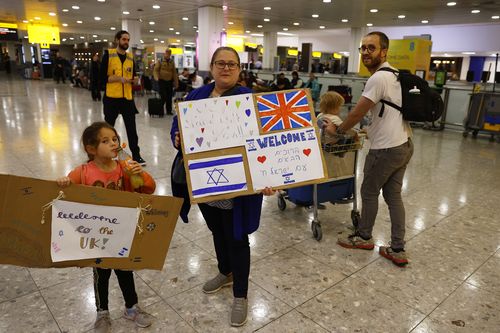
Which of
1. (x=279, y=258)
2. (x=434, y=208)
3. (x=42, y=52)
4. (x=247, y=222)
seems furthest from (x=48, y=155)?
(x=42, y=52)

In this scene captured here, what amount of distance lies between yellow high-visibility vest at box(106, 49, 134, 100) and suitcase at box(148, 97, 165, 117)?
5450mm

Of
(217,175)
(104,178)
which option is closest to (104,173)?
(104,178)

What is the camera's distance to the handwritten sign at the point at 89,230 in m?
1.70

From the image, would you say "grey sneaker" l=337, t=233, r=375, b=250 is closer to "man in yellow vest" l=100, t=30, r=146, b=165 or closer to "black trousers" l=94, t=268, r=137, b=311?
"black trousers" l=94, t=268, r=137, b=311

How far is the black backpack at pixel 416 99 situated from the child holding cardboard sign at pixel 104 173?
6.09ft

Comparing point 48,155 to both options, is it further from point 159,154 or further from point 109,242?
point 109,242

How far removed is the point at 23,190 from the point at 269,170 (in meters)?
1.15

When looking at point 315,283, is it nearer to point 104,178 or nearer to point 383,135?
point 383,135

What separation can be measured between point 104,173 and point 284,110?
3.28 ft

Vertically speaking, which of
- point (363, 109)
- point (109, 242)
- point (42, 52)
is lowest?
point (109, 242)

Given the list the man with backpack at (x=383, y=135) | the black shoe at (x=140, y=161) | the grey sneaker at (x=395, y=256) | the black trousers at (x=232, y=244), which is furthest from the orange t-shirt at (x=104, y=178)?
the black shoe at (x=140, y=161)

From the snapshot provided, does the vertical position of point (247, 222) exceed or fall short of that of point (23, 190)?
it falls short

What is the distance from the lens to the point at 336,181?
Answer: 11.0ft

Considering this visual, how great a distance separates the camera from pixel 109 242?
1796mm
